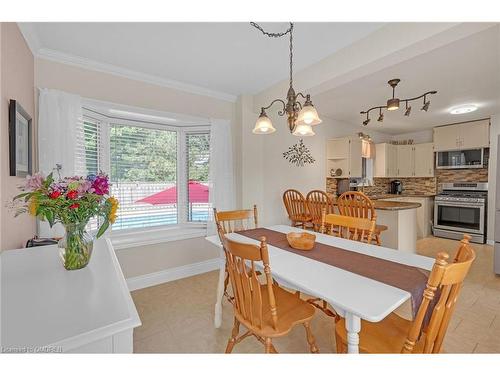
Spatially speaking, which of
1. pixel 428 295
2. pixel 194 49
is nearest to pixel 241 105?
pixel 194 49

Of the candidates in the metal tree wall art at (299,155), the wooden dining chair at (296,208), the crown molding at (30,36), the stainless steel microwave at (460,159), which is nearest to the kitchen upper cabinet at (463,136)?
the stainless steel microwave at (460,159)

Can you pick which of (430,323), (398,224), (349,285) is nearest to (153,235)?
(349,285)

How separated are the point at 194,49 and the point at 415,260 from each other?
2298mm

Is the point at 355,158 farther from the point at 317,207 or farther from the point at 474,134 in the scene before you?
the point at 474,134

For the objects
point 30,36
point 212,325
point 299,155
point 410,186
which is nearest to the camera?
point 30,36

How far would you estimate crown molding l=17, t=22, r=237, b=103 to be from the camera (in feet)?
6.04

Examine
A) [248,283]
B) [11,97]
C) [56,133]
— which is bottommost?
[248,283]

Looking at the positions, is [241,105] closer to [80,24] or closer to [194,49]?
[194,49]

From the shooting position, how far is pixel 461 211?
4480 mm

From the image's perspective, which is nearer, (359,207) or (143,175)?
(359,207)

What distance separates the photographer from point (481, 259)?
3.48 m

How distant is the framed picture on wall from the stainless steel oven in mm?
6216

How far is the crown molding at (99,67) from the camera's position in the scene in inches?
72.5

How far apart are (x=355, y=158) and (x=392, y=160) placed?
1521 millimetres
